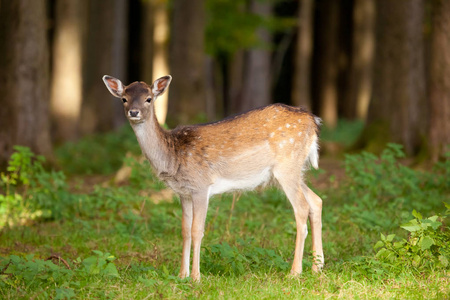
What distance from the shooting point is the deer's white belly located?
6.42 metres

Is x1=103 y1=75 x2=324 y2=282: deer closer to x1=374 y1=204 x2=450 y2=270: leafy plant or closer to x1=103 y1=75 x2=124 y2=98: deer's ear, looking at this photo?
x1=103 y1=75 x2=124 y2=98: deer's ear

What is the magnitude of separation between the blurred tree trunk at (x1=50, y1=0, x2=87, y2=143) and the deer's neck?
422 inches

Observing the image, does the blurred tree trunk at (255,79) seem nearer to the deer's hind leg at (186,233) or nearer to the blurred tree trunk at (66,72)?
the blurred tree trunk at (66,72)

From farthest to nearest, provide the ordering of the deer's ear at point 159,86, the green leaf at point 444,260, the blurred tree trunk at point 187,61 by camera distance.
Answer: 1. the blurred tree trunk at point 187,61
2. the deer's ear at point 159,86
3. the green leaf at point 444,260

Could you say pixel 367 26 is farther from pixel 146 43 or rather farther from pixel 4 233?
pixel 4 233

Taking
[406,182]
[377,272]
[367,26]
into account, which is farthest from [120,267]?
[367,26]

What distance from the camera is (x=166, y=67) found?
67.2 ft

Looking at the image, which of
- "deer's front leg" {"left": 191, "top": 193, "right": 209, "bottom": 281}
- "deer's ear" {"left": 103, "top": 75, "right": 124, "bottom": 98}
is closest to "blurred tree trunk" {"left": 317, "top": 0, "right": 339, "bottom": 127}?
"deer's ear" {"left": 103, "top": 75, "right": 124, "bottom": 98}

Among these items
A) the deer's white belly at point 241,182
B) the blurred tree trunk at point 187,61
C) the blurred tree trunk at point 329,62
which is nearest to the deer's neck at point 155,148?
the deer's white belly at point 241,182

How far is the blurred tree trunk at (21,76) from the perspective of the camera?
10.8m

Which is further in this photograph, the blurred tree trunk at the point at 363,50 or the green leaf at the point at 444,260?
the blurred tree trunk at the point at 363,50

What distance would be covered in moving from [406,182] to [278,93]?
28164 millimetres

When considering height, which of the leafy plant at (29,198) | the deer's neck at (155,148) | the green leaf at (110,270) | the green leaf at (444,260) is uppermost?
the deer's neck at (155,148)

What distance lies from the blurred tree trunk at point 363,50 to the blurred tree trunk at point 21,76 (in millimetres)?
16420
